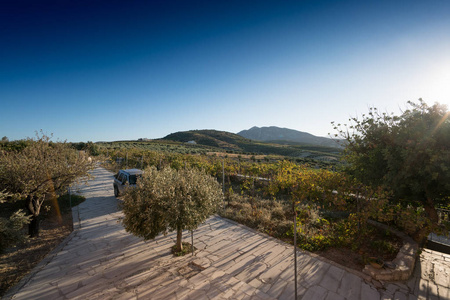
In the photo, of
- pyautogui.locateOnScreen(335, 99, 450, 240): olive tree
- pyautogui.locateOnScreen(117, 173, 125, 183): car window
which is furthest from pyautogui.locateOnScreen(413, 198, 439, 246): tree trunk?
pyautogui.locateOnScreen(117, 173, 125, 183): car window

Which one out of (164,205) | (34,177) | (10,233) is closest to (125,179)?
(34,177)

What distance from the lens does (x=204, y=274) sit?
4.77 meters

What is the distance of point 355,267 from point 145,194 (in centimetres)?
529

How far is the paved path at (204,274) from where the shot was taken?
13.6 feet

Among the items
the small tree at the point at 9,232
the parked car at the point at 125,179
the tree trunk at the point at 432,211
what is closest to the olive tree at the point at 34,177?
the small tree at the point at 9,232

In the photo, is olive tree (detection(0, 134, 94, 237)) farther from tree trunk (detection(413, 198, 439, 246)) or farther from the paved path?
tree trunk (detection(413, 198, 439, 246))

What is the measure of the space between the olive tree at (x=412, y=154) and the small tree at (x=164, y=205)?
4.48 metres

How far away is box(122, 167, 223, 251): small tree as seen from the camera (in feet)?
15.7

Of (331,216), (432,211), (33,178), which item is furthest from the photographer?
(331,216)

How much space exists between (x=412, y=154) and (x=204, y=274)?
530 cm

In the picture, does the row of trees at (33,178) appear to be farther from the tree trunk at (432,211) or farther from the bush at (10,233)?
the tree trunk at (432,211)

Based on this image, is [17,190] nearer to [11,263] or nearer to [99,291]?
[11,263]

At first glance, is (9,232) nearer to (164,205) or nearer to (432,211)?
(164,205)

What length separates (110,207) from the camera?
998 centimetres
